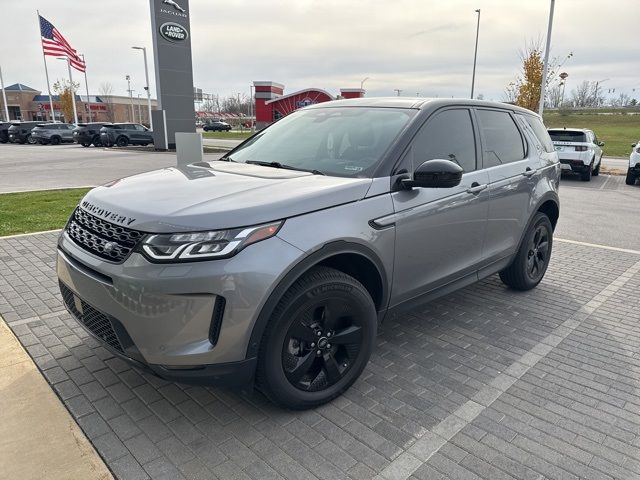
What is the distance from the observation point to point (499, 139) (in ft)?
14.4

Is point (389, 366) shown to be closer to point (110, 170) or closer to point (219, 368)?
point (219, 368)

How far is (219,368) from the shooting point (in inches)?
97.0

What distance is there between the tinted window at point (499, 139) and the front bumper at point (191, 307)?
2.42 meters

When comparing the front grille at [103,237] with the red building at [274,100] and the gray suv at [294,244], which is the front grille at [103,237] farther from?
the red building at [274,100]

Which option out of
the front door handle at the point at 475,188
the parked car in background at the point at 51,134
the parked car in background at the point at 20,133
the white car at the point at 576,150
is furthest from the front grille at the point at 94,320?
the parked car in background at the point at 20,133

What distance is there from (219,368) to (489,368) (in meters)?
2.05

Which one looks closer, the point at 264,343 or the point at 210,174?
the point at 264,343

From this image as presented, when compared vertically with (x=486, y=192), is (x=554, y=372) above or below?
below

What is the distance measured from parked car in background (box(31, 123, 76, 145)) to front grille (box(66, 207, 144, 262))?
Result: 38491mm

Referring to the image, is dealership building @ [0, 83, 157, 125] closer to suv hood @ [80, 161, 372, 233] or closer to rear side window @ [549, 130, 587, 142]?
rear side window @ [549, 130, 587, 142]

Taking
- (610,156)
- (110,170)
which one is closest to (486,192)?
(110,170)

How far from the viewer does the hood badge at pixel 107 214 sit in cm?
255

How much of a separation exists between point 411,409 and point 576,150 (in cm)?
1540

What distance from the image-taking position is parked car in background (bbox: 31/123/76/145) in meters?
35.7
